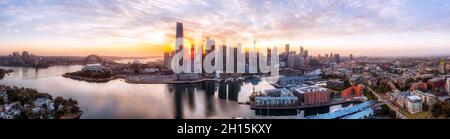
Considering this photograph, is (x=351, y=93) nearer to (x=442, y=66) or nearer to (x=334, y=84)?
(x=334, y=84)

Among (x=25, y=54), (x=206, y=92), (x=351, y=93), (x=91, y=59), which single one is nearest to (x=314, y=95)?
(x=351, y=93)

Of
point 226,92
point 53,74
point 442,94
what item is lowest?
point 226,92

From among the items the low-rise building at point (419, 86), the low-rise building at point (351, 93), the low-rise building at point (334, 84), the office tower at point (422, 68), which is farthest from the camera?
the low-rise building at point (334, 84)

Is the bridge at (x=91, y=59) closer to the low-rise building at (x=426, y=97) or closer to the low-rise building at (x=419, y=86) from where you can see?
the low-rise building at (x=426, y=97)

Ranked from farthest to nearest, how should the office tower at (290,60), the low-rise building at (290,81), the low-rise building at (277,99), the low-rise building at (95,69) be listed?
the low-rise building at (290,81), the low-rise building at (277,99), the office tower at (290,60), the low-rise building at (95,69)

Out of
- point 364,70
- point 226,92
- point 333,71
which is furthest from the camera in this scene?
point 226,92

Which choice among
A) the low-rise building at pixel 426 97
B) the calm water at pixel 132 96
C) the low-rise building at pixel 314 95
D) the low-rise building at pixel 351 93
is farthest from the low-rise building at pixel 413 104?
the low-rise building at pixel 314 95
